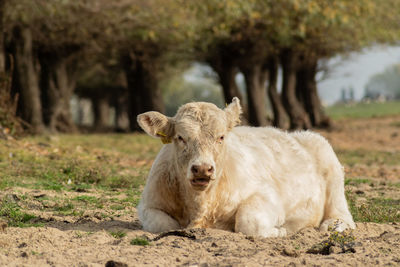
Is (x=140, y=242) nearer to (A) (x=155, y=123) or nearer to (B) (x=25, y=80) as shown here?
(A) (x=155, y=123)

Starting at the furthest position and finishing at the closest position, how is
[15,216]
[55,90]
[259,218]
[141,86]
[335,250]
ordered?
[141,86], [55,90], [15,216], [259,218], [335,250]

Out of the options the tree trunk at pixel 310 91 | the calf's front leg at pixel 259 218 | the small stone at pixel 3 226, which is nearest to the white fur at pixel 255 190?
the calf's front leg at pixel 259 218

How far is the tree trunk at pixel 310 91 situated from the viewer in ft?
109

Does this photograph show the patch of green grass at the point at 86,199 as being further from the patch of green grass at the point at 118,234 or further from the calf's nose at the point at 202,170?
the calf's nose at the point at 202,170

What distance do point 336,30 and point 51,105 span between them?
14118mm

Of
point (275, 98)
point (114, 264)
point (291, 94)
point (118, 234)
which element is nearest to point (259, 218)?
point (118, 234)

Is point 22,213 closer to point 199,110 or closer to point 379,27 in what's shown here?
point 199,110

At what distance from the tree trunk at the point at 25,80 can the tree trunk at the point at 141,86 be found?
9.23 meters

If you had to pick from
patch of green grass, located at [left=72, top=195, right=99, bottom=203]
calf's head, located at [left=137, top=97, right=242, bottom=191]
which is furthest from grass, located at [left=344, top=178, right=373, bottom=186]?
calf's head, located at [left=137, top=97, right=242, bottom=191]

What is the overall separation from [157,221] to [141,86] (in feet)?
82.1

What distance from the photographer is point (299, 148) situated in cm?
762

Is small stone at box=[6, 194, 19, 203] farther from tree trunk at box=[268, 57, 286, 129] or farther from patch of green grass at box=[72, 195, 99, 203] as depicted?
tree trunk at box=[268, 57, 286, 129]

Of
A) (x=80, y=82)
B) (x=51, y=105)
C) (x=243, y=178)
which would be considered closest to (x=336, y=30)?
(x=51, y=105)

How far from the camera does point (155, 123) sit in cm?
617
